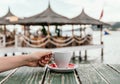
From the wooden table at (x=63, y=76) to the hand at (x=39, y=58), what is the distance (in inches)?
1.9

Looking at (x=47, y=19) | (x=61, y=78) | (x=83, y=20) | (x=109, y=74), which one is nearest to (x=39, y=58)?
(x=61, y=78)

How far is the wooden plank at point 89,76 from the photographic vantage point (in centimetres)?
164

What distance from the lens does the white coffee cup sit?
1885mm

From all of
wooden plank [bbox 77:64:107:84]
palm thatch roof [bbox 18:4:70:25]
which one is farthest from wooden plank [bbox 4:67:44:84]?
palm thatch roof [bbox 18:4:70:25]

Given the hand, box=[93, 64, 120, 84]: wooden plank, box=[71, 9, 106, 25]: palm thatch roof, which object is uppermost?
box=[71, 9, 106, 25]: palm thatch roof

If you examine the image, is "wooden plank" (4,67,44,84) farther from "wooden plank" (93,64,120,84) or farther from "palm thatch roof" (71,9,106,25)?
"palm thatch roof" (71,9,106,25)

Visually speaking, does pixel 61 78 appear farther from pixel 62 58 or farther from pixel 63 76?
pixel 62 58

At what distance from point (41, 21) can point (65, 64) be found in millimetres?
16194

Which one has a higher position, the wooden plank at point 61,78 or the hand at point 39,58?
the hand at point 39,58

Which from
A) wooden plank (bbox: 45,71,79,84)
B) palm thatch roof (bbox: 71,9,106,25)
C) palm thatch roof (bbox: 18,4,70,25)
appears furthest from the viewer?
palm thatch roof (bbox: 71,9,106,25)

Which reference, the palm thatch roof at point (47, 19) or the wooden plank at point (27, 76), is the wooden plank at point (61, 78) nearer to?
the wooden plank at point (27, 76)

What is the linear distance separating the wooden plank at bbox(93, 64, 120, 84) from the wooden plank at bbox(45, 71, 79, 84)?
0.63 feet

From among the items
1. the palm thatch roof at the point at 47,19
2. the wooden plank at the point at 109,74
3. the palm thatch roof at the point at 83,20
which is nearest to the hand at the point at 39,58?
the wooden plank at the point at 109,74

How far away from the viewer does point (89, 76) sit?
1.81 meters
